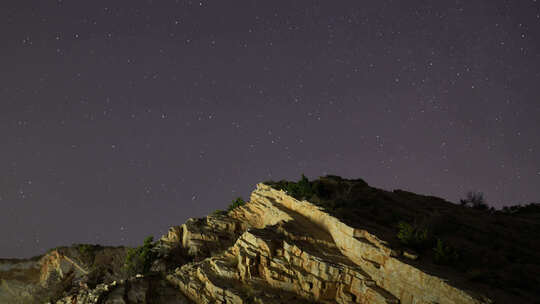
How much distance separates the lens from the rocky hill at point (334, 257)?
404 inches

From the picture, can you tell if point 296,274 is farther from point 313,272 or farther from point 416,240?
point 416,240

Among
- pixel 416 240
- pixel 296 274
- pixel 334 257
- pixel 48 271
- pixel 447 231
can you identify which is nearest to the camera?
pixel 416 240

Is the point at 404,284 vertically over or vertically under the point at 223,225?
under

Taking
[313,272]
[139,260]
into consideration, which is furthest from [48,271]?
[313,272]

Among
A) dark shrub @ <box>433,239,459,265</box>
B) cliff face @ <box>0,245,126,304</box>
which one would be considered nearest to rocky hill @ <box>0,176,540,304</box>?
dark shrub @ <box>433,239,459,265</box>

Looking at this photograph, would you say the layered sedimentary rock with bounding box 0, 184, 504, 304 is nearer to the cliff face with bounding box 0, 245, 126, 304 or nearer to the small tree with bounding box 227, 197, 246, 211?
the small tree with bounding box 227, 197, 246, 211

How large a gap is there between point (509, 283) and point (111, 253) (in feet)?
96.7

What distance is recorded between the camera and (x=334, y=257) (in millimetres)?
12422

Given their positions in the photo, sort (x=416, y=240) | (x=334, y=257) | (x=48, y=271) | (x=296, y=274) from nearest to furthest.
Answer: (x=416, y=240), (x=296, y=274), (x=334, y=257), (x=48, y=271)

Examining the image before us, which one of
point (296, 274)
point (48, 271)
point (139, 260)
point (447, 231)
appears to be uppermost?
point (447, 231)

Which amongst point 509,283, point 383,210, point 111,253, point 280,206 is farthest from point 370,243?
point 111,253

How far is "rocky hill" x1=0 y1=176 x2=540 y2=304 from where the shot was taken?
33.7 feet

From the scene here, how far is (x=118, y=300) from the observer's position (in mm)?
12938

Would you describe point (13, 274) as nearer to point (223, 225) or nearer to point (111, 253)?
point (111, 253)
